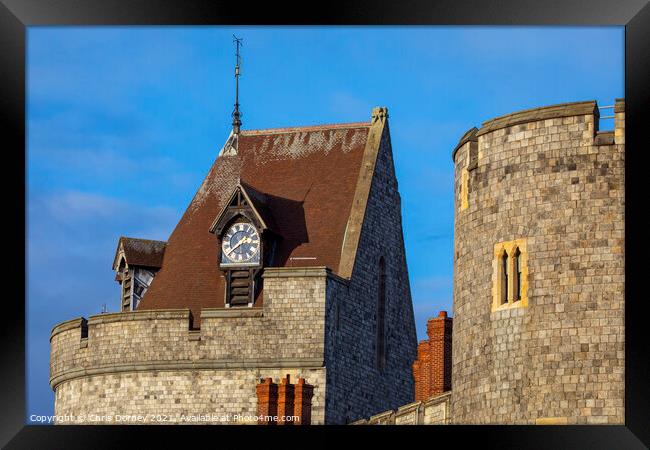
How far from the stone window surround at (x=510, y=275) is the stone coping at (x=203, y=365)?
1198cm

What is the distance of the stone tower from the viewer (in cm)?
4975

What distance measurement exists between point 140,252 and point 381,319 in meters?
6.39

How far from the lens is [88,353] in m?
52.1

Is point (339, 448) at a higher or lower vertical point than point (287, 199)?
lower

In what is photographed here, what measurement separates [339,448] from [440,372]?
608 inches

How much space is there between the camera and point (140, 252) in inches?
2165

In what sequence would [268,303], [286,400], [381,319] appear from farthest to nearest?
[381,319], [268,303], [286,400]

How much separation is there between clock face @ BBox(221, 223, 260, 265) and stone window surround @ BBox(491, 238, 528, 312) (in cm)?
1497

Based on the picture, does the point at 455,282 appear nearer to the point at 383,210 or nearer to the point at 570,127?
the point at 570,127

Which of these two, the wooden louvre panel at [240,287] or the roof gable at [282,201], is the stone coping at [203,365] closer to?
the roof gable at [282,201]

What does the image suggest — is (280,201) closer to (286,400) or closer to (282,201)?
(282,201)

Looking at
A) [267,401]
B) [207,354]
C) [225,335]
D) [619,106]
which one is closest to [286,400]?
[267,401]

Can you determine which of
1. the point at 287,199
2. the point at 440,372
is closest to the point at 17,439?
the point at 440,372

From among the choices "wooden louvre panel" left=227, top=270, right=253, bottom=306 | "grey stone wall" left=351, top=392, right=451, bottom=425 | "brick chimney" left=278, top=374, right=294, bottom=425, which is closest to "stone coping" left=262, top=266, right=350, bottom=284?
"wooden louvre panel" left=227, top=270, right=253, bottom=306
